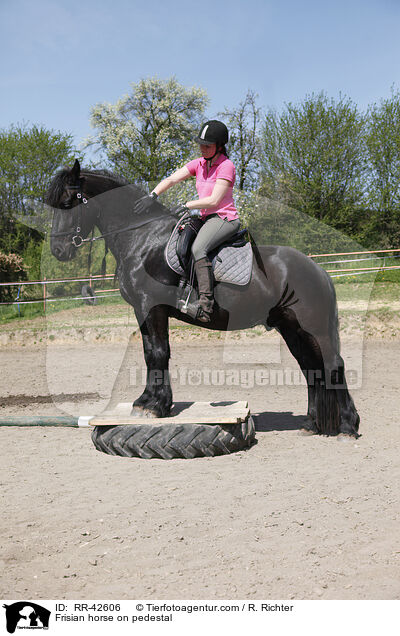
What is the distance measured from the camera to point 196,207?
16.2 ft

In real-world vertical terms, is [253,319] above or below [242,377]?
above

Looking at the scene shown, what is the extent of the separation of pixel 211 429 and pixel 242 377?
14.3ft

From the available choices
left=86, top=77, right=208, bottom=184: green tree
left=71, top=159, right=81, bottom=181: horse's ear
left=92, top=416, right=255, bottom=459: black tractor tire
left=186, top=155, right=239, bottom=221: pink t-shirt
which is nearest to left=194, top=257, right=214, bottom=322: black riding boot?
left=186, top=155, right=239, bottom=221: pink t-shirt

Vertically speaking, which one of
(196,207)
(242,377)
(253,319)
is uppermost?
(196,207)

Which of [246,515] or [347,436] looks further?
[347,436]

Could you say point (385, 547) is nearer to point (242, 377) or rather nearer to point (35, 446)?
point (35, 446)

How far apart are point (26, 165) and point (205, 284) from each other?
28.1 metres

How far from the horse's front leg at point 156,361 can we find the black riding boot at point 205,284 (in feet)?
1.57

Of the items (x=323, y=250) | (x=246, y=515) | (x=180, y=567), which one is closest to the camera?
(x=180, y=567)

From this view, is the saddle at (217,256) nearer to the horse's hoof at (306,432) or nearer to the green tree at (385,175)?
the horse's hoof at (306,432)

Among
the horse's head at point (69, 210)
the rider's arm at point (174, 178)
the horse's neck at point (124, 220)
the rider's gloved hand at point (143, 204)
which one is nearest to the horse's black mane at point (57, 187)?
the horse's head at point (69, 210)

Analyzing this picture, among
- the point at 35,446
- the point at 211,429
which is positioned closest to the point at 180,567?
the point at 211,429
